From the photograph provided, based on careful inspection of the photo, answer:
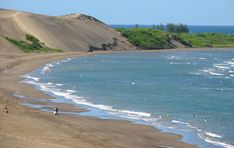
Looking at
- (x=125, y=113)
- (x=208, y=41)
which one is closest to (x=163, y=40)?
(x=208, y=41)

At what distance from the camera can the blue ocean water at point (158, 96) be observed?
37156mm

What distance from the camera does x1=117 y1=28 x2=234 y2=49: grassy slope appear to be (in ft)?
540

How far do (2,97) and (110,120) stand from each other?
12.2 metres

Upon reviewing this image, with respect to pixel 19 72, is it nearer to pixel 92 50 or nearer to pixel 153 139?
pixel 153 139

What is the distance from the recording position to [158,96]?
5247 cm

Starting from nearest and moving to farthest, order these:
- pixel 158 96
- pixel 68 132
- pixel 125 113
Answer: pixel 68 132, pixel 125 113, pixel 158 96

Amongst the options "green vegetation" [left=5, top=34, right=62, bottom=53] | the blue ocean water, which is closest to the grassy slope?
"green vegetation" [left=5, top=34, right=62, bottom=53]

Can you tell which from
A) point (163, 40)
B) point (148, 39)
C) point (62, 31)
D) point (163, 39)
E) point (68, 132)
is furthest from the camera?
point (163, 39)

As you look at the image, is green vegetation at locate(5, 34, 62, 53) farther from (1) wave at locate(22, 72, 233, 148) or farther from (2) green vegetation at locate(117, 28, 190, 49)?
(1) wave at locate(22, 72, 233, 148)

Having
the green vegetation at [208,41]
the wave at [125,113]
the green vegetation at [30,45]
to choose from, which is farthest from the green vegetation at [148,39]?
the wave at [125,113]

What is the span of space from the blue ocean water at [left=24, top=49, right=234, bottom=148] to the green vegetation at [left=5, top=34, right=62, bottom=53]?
3569 centimetres

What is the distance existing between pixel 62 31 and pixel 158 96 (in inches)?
4003

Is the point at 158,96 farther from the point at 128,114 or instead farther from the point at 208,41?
the point at 208,41

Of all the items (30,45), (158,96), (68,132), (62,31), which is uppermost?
(62,31)
